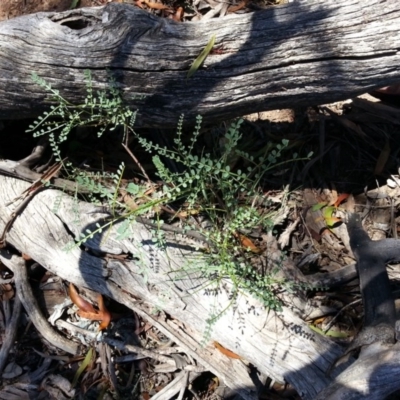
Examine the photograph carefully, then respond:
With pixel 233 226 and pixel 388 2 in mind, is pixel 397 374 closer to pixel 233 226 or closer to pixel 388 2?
pixel 233 226

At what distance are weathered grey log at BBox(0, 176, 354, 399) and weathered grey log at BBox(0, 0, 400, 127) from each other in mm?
676

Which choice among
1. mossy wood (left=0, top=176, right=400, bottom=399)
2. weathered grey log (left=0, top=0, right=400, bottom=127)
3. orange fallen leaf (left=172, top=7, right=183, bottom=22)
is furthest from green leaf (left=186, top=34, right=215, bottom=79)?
orange fallen leaf (left=172, top=7, right=183, bottom=22)

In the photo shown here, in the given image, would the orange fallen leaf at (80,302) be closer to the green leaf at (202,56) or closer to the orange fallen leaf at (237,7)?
the green leaf at (202,56)

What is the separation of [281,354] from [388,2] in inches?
64.7

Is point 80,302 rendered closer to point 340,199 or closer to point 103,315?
point 103,315

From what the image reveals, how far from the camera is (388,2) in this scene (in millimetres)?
2525

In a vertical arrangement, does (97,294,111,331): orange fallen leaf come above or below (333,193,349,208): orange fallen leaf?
below

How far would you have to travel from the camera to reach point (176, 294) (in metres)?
2.92

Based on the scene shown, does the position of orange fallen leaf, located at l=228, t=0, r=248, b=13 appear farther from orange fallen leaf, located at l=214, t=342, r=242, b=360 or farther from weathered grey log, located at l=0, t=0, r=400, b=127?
orange fallen leaf, located at l=214, t=342, r=242, b=360

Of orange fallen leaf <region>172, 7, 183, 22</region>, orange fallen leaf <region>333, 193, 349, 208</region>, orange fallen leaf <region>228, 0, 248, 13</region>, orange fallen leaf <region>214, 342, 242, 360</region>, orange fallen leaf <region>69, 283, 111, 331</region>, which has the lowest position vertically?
orange fallen leaf <region>214, 342, 242, 360</region>

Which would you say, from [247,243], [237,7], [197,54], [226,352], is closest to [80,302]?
[226,352]

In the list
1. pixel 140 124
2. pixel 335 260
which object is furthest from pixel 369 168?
pixel 140 124

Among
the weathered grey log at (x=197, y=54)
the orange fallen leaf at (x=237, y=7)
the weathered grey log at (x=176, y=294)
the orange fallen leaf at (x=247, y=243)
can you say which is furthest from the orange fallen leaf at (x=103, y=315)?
the orange fallen leaf at (x=237, y=7)

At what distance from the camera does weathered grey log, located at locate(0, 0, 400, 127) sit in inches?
104
